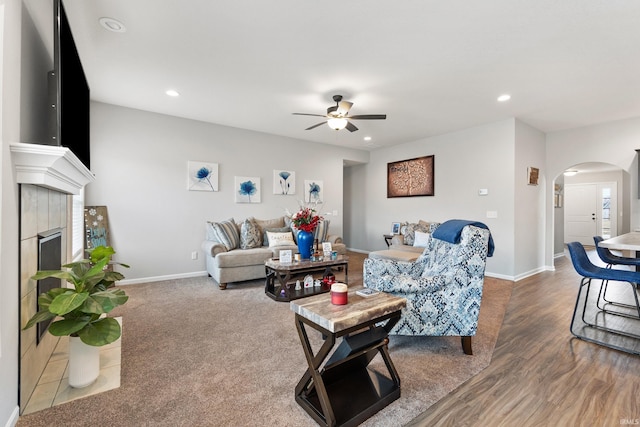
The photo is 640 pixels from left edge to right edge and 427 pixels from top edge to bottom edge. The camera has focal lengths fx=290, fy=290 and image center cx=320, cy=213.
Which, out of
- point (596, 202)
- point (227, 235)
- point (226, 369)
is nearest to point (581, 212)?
point (596, 202)

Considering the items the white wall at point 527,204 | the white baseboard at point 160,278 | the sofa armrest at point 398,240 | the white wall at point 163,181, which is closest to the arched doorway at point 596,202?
the white wall at point 527,204

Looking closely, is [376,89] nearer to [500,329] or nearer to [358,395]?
[500,329]

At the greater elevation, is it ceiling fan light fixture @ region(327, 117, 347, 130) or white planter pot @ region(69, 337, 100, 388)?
ceiling fan light fixture @ region(327, 117, 347, 130)

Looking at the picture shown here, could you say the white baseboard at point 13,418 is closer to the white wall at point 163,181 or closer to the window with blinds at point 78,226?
the window with blinds at point 78,226

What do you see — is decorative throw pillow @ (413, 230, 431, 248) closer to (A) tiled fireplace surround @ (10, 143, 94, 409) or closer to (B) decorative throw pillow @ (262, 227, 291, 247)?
(B) decorative throw pillow @ (262, 227, 291, 247)

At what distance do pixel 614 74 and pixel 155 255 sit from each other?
6263 mm

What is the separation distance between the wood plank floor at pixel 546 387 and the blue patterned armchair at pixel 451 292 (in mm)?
375

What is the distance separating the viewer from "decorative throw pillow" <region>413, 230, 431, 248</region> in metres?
4.89

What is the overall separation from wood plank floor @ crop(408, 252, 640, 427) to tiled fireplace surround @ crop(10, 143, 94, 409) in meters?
2.22

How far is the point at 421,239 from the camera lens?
495 centimetres

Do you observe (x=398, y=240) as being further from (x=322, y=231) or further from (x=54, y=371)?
(x=54, y=371)

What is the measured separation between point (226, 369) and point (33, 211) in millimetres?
1566

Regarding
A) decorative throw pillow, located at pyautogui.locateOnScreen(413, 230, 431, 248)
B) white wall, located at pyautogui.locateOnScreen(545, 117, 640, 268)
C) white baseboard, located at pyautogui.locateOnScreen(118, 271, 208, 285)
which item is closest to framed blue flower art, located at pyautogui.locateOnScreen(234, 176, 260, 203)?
white baseboard, located at pyautogui.locateOnScreen(118, 271, 208, 285)

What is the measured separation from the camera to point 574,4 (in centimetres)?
208
